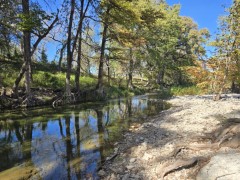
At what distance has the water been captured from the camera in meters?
5.38

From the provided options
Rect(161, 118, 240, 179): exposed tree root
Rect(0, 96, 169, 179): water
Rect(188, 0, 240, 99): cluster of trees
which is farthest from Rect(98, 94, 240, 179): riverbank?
Rect(188, 0, 240, 99): cluster of trees

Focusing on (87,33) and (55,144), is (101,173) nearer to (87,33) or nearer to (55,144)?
(55,144)

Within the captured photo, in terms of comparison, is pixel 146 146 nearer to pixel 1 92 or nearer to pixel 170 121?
pixel 170 121

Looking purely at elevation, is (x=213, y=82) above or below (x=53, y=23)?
below

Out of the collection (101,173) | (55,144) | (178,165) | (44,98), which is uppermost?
(44,98)

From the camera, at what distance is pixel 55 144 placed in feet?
24.2

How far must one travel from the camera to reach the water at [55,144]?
5375mm

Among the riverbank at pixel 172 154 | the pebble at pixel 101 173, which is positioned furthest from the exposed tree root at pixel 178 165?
the pebble at pixel 101 173

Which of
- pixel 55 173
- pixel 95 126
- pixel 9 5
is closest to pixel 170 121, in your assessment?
pixel 95 126

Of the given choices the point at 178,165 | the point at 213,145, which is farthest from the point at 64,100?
the point at 178,165

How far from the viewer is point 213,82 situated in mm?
17797

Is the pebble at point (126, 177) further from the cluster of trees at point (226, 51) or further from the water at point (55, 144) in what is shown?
the cluster of trees at point (226, 51)

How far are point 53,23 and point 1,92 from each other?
5.62m

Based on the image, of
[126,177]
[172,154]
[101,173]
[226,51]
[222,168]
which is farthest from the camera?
[226,51]
